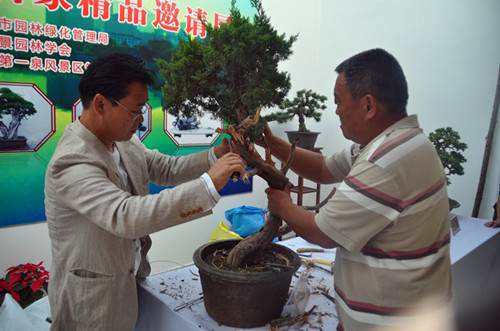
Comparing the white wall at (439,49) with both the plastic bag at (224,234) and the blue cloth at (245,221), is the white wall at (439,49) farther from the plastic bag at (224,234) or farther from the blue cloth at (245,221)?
the plastic bag at (224,234)

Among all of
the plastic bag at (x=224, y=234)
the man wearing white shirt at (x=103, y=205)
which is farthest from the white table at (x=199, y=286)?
the plastic bag at (x=224, y=234)

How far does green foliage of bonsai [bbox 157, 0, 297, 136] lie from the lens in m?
1.12

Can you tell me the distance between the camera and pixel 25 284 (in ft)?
6.68

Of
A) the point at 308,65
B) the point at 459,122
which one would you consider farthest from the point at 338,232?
the point at 308,65

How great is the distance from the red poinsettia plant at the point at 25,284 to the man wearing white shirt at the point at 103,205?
1.09 metres

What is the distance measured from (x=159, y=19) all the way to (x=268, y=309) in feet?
8.02

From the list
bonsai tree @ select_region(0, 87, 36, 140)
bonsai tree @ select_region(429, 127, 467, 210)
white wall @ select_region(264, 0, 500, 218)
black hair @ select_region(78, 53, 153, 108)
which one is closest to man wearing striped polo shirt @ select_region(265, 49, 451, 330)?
black hair @ select_region(78, 53, 153, 108)

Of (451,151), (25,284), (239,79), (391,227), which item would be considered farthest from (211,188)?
(451,151)

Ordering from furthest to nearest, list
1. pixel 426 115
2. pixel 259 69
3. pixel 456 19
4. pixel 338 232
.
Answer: pixel 426 115 → pixel 456 19 → pixel 259 69 → pixel 338 232

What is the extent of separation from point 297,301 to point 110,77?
0.98 meters

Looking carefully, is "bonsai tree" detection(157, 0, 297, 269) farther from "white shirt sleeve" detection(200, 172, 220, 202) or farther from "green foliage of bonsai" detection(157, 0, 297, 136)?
"white shirt sleeve" detection(200, 172, 220, 202)

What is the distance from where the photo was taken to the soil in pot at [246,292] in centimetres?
110

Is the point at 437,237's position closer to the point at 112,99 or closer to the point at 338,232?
the point at 338,232

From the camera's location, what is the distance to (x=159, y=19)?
9.26 feet
